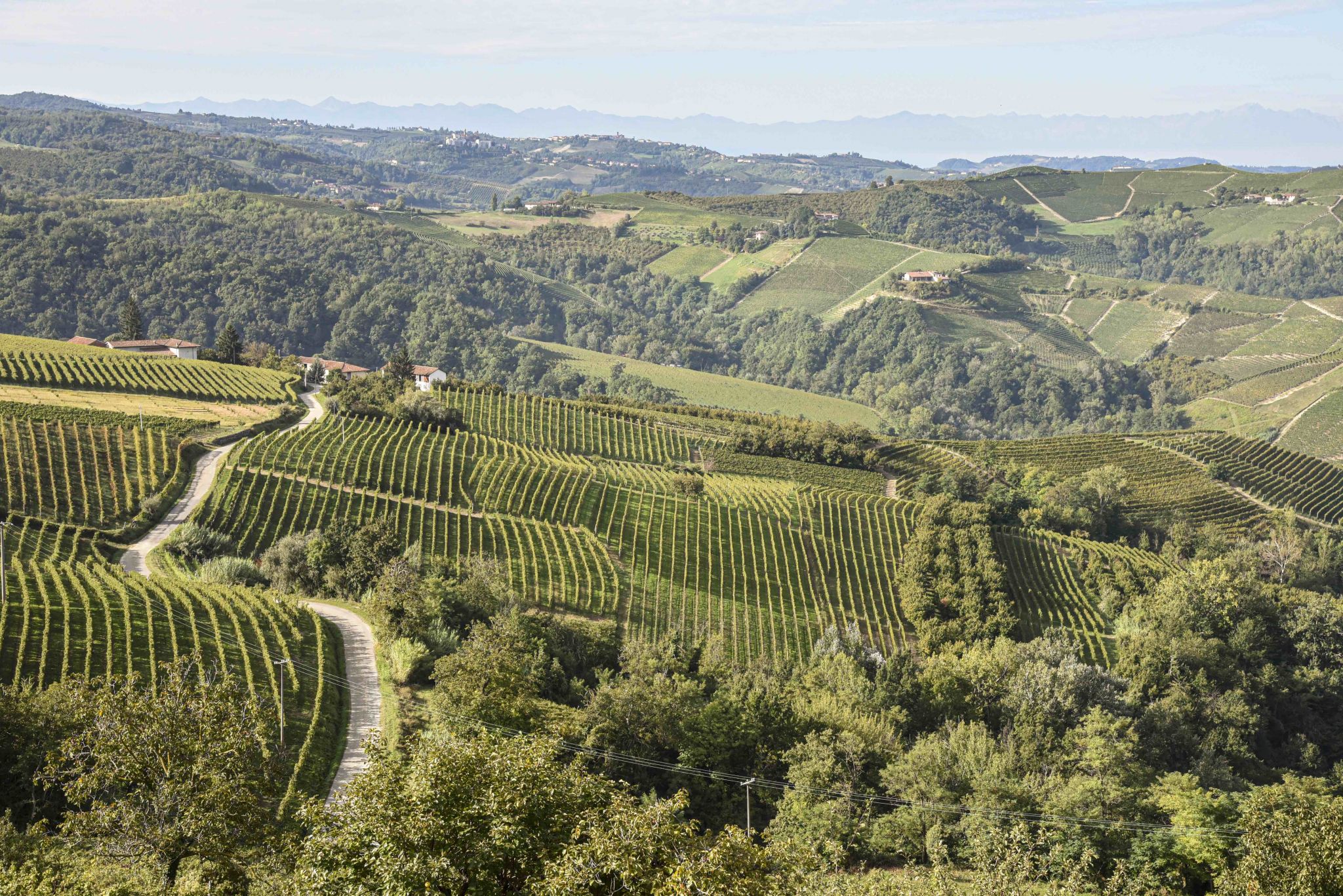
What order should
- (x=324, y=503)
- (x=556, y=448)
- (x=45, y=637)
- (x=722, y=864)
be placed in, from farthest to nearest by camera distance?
(x=556, y=448), (x=324, y=503), (x=45, y=637), (x=722, y=864)

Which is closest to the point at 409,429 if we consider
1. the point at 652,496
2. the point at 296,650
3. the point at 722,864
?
the point at 652,496

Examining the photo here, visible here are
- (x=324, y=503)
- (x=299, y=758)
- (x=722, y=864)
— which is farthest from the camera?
(x=324, y=503)

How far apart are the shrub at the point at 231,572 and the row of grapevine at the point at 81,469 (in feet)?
31.9

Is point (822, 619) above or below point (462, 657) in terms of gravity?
below

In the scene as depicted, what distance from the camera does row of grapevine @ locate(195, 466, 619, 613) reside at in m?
58.1

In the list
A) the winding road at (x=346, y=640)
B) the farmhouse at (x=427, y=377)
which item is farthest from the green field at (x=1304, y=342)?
the winding road at (x=346, y=640)

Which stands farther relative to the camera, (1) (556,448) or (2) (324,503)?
(1) (556,448)

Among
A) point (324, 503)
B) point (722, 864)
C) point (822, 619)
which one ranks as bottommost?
point (822, 619)

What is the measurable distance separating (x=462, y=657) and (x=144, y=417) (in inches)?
1837

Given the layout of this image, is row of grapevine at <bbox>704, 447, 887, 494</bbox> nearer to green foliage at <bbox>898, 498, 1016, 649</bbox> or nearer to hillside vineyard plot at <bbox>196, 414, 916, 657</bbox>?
hillside vineyard plot at <bbox>196, 414, 916, 657</bbox>

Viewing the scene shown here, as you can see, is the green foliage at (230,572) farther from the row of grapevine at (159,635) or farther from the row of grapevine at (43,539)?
the row of grapevine at (43,539)

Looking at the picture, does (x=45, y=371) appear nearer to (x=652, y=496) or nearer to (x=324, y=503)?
(x=324, y=503)

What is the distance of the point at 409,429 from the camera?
8200 cm

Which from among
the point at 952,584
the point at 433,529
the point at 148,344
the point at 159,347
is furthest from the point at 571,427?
the point at 148,344
